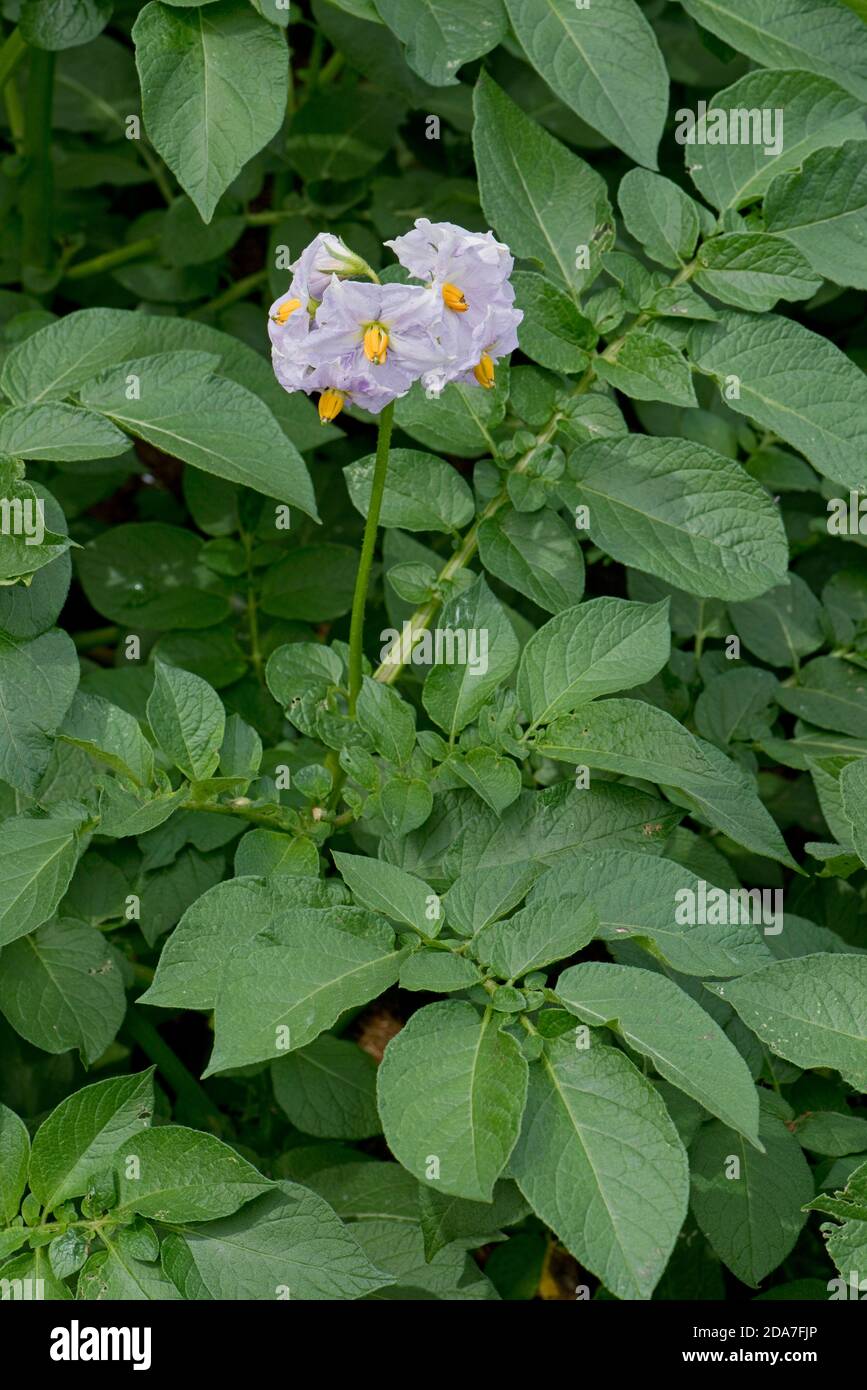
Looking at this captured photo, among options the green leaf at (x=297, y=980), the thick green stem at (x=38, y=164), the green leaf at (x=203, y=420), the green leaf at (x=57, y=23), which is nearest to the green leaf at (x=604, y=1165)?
the green leaf at (x=297, y=980)

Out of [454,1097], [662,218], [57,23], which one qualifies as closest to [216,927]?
[454,1097]

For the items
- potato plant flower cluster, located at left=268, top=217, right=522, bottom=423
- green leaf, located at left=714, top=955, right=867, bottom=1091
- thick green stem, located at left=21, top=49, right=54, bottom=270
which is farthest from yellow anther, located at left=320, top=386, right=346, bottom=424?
thick green stem, located at left=21, top=49, right=54, bottom=270

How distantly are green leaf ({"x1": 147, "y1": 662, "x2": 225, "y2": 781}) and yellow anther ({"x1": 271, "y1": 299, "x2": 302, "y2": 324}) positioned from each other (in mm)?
474

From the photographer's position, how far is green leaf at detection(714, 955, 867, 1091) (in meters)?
1.54

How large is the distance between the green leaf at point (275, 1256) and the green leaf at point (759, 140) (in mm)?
1488

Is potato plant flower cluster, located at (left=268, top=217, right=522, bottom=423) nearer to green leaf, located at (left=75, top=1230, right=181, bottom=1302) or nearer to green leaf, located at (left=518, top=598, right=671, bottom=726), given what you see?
green leaf, located at (left=518, top=598, right=671, bottom=726)

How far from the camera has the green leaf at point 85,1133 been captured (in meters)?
1.67

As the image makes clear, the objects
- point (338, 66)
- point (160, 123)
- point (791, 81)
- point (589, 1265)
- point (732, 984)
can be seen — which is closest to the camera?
point (589, 1265)

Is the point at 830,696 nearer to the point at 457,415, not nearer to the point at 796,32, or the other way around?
the point at 457,415

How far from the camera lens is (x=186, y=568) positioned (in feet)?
8.31

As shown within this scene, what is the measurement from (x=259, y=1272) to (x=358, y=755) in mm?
623

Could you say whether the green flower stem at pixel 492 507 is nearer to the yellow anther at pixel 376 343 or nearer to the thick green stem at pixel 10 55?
the yellow anther at pixel 376 343
